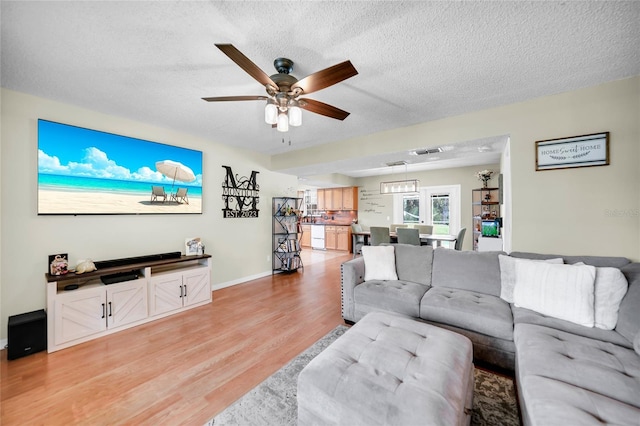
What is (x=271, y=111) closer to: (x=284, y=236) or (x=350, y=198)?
(x=284, y=236)

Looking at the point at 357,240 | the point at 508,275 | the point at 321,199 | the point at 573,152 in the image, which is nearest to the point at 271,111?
the point at 508,275

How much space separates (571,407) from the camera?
3.42ft

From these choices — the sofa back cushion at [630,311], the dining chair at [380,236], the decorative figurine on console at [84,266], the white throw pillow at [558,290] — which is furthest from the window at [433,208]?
the decorative figurine on console at [84,266]

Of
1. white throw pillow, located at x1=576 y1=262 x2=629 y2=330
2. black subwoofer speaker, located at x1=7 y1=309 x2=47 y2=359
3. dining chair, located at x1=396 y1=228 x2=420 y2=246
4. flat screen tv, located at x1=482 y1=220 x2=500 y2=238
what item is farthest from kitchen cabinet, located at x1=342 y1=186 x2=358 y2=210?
black subwoofer speaker, located at x1=7 y1=309 x2=47 y2=359

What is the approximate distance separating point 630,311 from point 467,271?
108 cm

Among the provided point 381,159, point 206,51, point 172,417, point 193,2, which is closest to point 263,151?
point 381,159

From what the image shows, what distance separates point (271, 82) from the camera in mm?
1694

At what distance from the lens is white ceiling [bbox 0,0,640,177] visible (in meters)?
1.44

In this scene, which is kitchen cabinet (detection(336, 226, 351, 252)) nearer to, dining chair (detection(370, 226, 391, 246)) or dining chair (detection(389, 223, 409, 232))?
dining chair (detection(389, 223, 409, 232))

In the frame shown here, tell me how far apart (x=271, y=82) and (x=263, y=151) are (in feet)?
10.2

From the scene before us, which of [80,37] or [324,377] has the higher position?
[80,37]

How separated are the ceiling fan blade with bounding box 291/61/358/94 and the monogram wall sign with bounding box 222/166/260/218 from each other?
2.92 m

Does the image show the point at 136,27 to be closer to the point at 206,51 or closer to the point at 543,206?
the point at 206,51

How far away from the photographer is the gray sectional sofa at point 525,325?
111 cm
